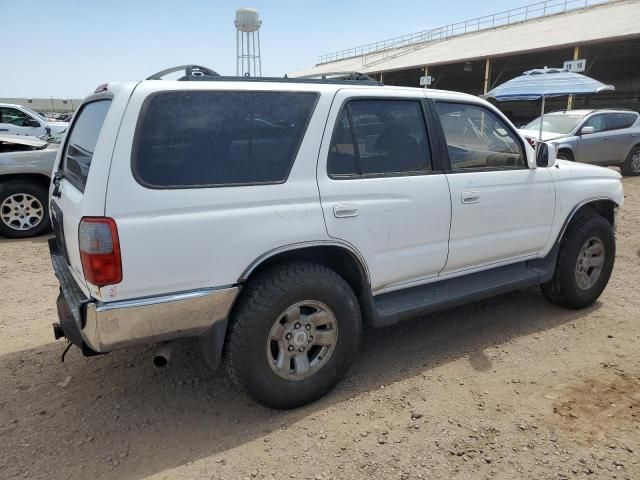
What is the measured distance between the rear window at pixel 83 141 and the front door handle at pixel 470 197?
229cm

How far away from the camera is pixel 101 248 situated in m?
2.27

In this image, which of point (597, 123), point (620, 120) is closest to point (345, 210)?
point (597, 123)

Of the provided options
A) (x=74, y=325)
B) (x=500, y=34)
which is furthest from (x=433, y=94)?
(x=500, y=34)

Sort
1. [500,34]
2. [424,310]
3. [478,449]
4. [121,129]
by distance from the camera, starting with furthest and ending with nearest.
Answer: [500,34] → [424,310] → [478,449] → [121,129]

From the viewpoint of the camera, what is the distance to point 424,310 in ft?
10.8

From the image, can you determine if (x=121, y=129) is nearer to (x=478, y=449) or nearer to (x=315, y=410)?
(x=315, y=410)

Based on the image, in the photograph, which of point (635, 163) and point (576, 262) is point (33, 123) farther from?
point (635, 163)

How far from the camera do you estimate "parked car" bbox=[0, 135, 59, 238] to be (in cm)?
684

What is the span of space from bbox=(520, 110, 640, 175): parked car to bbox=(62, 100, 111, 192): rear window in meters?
9.86

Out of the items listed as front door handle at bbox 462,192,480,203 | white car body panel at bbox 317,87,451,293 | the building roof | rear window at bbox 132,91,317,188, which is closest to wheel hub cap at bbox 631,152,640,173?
the building roof

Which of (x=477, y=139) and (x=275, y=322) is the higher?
(x=477, y=139)

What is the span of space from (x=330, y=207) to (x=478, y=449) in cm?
152

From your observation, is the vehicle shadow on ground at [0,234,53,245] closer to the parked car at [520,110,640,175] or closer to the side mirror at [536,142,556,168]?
the side mirror at [536,142,556,168]

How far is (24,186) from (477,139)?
6.19m
